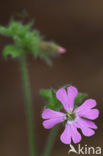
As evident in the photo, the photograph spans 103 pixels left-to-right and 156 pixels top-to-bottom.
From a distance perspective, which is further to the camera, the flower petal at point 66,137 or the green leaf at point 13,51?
the green leaf at point 13,51

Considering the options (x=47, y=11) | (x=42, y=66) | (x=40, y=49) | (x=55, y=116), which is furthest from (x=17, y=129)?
(x=55, y=116)

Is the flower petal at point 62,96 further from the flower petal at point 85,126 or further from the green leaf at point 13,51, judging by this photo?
the green leaf at point 13,51

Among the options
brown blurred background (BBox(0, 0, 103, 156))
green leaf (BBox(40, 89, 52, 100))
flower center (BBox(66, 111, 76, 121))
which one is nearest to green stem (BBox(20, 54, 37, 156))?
green leaf (BBox(40, 89, 52, 100))

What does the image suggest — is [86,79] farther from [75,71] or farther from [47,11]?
[47,11]

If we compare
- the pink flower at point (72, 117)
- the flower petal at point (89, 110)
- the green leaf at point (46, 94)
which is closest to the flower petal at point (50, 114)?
the pink flower at point (72, 117)

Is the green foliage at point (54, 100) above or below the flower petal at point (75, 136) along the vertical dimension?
above

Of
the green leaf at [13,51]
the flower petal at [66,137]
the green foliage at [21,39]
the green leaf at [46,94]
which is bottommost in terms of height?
the flower petal at [66,137]

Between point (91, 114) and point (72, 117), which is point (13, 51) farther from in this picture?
point (91, 114)

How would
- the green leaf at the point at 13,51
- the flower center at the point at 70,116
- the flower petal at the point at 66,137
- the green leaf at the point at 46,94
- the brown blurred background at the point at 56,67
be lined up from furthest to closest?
the brown blurred background at the point at 56,67, the green leaf at the point at 13,51, the green leaf at the point at 46,94, the flower center at the point at 70,116, the flower petal at the point at 66,137
